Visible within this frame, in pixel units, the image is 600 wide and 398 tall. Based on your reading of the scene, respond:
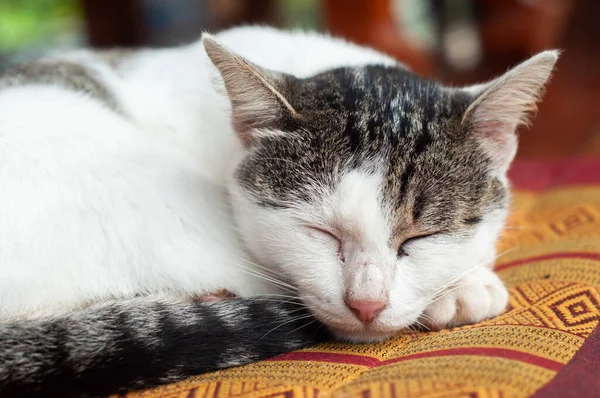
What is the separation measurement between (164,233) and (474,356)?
666mm

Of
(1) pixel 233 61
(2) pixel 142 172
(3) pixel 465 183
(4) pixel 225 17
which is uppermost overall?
(4) pixel 225 17

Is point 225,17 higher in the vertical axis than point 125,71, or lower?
higher

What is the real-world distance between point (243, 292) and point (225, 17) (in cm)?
370

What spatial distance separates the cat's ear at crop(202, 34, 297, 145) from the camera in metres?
1.21

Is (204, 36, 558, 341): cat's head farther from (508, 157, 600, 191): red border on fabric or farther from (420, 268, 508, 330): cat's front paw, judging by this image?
(508, 157, 600, 191): red border on fabric

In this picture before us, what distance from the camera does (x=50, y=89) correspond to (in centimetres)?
155

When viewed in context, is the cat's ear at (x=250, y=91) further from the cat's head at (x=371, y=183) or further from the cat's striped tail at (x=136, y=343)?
the cat's striped tail at (x=136, y=343)

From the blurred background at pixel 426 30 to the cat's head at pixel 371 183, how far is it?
1904mm

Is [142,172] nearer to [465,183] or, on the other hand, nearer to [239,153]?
[239,153]

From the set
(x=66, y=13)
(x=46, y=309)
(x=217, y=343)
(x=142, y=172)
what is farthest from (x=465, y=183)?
(x=66, y=13)

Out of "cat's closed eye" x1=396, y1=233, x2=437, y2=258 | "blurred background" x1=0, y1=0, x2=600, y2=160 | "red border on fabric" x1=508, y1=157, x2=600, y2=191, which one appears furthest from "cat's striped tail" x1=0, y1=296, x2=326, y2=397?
"blurred background" x1=0, y1=0, x2=600, y2=160

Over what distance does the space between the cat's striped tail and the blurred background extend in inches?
92.1

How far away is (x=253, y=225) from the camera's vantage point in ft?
4.28

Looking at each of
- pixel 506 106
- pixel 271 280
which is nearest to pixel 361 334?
pixel 271 280
